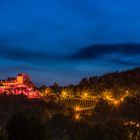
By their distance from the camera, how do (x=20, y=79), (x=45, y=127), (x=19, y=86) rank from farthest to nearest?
(x=20, y=79) < (x=19, y=86) < (x=45, y=127)

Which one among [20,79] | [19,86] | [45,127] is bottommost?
[45,127]

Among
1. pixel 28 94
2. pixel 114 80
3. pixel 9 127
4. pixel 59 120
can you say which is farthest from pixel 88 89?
pixel 9 127

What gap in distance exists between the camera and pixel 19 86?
5572cm

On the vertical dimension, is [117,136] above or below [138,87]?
below

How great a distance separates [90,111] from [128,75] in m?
14.2

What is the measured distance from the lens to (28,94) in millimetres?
52875

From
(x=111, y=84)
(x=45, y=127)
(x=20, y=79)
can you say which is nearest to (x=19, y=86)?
(x=20, y=79)

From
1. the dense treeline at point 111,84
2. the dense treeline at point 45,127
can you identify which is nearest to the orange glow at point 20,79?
the dense treeline at point 111,84

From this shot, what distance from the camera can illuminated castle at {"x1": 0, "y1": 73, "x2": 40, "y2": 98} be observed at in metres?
53.0

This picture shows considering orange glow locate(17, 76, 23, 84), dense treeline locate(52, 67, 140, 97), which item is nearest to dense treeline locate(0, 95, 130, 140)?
orange glow locate(17, 76, 23, 84)

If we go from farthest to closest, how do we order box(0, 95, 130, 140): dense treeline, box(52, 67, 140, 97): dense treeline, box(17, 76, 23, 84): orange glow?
1. box(17, 76, 23, 84): orange glow
2. box(52, 67, 140, 97): dense treeline
3. box(0, 95, 130, 140): dense treeline

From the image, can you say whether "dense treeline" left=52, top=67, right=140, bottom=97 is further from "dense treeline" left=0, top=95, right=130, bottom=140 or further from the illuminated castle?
"dense treeline" left=0, top=95, right=130, bottom=140

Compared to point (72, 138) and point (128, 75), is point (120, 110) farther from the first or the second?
point (72, 138)

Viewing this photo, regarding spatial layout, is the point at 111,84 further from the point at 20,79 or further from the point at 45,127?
the point at 45,127
